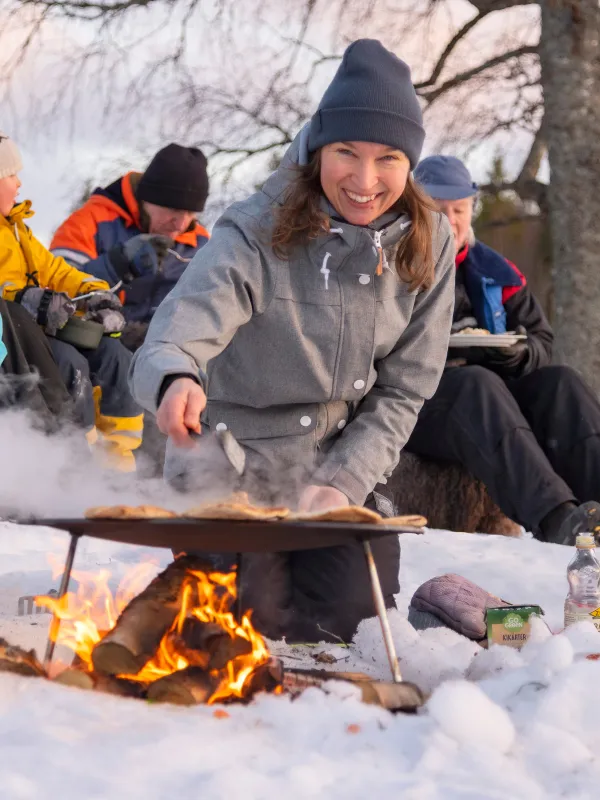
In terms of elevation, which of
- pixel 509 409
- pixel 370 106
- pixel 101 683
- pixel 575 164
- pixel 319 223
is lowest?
pixel 101 683

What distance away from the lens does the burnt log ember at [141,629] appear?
7.78 ft

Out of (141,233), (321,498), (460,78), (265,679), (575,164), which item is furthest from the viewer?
(460,78)

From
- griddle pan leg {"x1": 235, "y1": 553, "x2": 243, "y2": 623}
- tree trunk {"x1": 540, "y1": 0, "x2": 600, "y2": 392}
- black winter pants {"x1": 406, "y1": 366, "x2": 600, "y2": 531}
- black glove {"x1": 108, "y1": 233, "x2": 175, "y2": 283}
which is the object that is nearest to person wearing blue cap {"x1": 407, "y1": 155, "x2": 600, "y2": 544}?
black winter pants {"x1": 406, "y1": 366, "x2": 600, "y2": 531}

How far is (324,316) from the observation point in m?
3.07

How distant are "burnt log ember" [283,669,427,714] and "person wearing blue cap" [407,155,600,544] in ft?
7.99

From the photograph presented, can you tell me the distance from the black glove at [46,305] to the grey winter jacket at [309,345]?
278 cm

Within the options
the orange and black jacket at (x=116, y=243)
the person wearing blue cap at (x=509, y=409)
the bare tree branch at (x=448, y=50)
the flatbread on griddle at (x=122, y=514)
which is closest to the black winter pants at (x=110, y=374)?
the orange and black jacket at (x=116, y=243)

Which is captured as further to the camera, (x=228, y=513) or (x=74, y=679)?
(x=74, y=679)

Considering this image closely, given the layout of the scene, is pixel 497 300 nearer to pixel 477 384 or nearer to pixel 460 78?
pixel 477 384

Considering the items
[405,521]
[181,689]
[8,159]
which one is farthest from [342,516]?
[8,159]

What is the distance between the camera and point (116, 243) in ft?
21.7

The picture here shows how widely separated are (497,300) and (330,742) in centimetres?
399

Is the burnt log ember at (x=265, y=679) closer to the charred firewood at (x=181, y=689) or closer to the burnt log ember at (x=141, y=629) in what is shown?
the charred firewood at (x=181, y=689)

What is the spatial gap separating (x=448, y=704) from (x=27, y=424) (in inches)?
126
